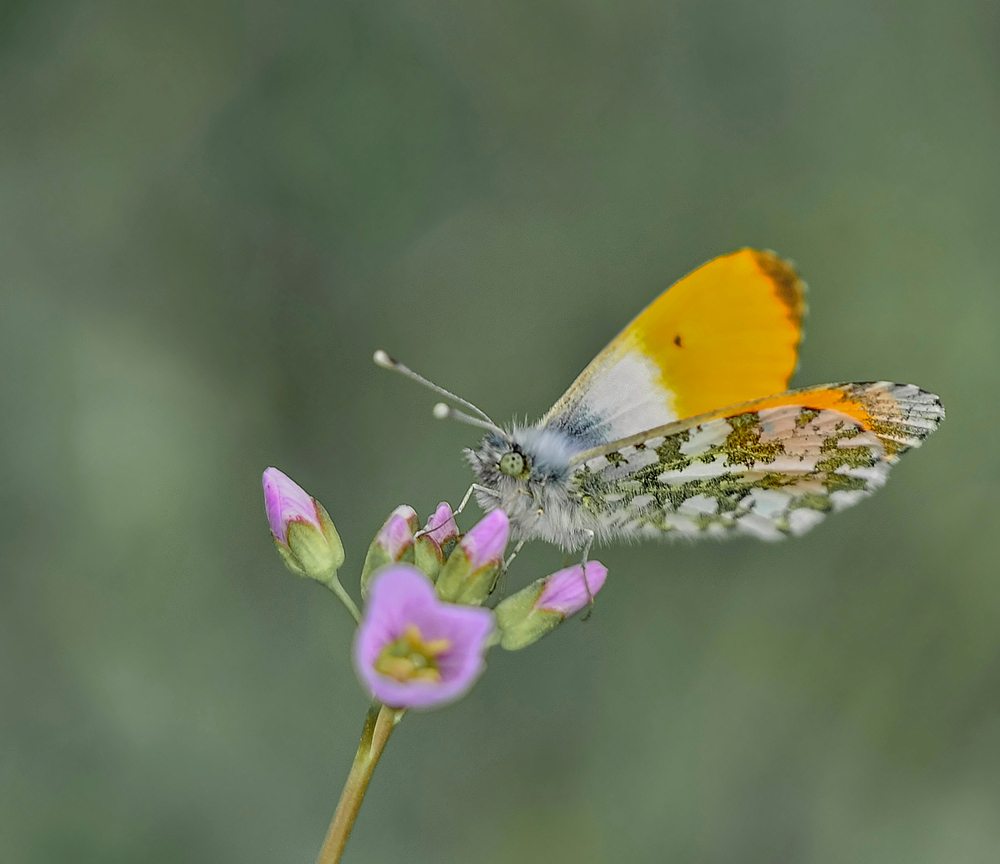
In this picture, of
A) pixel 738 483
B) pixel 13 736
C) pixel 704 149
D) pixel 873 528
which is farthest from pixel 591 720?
pixel 704 149

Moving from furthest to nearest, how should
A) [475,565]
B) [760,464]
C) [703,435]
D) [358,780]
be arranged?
[760,464] → [703,435] → [475,565] → [358,780]

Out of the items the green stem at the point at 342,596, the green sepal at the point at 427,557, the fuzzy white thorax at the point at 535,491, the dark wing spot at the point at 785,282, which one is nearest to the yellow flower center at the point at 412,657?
the green stem at the point at 342,596

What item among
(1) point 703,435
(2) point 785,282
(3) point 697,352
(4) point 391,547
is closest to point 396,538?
(4) point 391,547

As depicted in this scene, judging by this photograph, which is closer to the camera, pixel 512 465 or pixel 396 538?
→ pixel 396 538

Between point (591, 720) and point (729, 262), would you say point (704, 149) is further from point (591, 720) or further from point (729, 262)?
point (591, 720)

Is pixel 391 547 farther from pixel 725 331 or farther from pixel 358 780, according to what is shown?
pixel 725 331

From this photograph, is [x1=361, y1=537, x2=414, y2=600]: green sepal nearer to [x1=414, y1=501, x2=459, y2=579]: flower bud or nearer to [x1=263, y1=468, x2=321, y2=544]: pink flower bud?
[x1=414, y1=501, x2=459, y2=579]: flower bud

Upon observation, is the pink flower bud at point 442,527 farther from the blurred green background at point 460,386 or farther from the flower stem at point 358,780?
the blurred green background at point 460,386

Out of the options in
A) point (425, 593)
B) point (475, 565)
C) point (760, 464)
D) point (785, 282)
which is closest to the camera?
point (425, 593)
